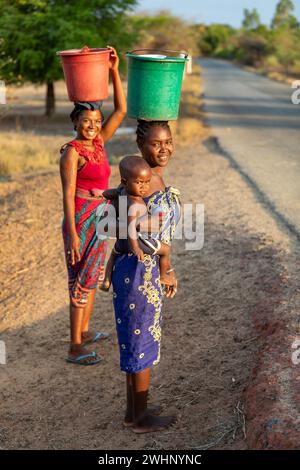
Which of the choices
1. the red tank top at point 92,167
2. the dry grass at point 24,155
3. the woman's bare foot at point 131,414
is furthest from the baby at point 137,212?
the dry grass at point 24,155

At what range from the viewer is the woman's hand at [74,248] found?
12.3 ft

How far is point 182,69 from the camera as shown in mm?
3410

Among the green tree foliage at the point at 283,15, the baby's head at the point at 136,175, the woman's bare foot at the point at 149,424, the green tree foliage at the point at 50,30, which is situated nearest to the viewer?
the baby's head at the point at 136,175

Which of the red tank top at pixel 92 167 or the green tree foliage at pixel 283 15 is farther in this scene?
the green tree foliage at pixel 283 15

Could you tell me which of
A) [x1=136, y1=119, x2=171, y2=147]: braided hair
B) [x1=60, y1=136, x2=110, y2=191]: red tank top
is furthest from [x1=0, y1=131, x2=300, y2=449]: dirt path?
[x1=136, y1=119, x2=171, y2=147]: braided hair

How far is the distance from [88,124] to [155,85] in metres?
0.51

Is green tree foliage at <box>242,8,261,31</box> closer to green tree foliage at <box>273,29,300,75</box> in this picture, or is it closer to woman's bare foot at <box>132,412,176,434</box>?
green tree foliage at <box>273,29,300,75</box>

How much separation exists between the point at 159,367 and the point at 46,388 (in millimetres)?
721

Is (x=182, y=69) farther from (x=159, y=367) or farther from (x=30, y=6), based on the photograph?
(x=30, y=6)

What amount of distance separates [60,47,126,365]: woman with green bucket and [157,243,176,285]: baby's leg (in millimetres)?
697

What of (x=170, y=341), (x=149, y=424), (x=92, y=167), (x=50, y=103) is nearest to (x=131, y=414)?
(x=149, y=424)

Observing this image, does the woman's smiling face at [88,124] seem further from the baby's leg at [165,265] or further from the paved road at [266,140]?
the paved road at [266,140]

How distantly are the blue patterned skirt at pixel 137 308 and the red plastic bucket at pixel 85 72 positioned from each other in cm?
117

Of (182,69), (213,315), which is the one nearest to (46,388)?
(213,315)
